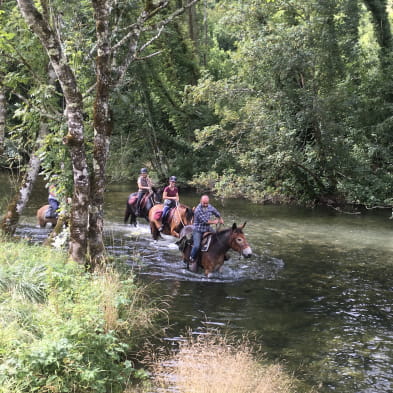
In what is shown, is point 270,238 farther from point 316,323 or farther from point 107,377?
point 107,377

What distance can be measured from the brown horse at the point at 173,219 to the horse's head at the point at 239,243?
3331 mm

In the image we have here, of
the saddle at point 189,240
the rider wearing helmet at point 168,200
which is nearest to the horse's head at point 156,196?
the rider wearing helmet at point 168,200

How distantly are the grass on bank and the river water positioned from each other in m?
1.30

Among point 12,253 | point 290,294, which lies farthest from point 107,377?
point 290,294

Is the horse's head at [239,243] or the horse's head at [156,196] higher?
the horse's head at [156,196]

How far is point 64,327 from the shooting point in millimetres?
5828

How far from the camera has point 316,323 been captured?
8922 mm

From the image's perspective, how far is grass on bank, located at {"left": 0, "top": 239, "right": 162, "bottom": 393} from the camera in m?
5.19

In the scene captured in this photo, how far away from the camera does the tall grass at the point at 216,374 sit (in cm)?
539

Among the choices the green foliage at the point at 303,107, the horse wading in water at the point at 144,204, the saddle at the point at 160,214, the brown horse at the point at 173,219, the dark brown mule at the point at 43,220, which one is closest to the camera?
the brown horse at the point at 173,219

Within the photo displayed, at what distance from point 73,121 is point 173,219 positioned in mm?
7918

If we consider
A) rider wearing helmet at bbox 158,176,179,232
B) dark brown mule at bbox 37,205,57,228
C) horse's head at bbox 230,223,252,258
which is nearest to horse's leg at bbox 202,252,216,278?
horse's head at bbox 230,223,252,258

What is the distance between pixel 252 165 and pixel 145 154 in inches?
469

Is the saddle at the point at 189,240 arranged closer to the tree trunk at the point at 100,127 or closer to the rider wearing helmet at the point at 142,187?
the tree trunk at the point at 100,127
